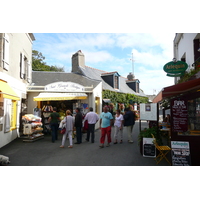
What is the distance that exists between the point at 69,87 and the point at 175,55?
7.32 metres

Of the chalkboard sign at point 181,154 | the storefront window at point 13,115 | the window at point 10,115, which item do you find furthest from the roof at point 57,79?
the chalkboard sign at point 181,154

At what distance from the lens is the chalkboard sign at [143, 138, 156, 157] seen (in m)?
5.68

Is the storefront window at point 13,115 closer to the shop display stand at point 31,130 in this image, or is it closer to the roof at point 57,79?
the shop display stand at point 31,130

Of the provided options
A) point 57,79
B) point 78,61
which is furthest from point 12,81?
point 78,61

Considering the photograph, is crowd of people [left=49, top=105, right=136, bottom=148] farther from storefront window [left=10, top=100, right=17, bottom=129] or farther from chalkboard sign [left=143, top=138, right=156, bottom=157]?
storefront window [left=10, top=100, right=17, bottom=129]

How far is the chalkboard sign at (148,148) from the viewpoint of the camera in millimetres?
5675

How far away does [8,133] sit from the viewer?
8320 millimetres

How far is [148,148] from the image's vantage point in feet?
18.8

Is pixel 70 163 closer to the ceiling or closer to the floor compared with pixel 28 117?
closer to the floor

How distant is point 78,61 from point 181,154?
1427 cm

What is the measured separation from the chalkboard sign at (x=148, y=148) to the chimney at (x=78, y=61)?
40.6 feet

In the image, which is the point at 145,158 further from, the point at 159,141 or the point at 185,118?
the point at 185,118

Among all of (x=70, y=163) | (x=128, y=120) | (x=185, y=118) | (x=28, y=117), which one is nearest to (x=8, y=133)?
(x=28, y=117)

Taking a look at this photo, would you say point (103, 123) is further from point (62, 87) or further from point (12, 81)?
point (12, 81)
